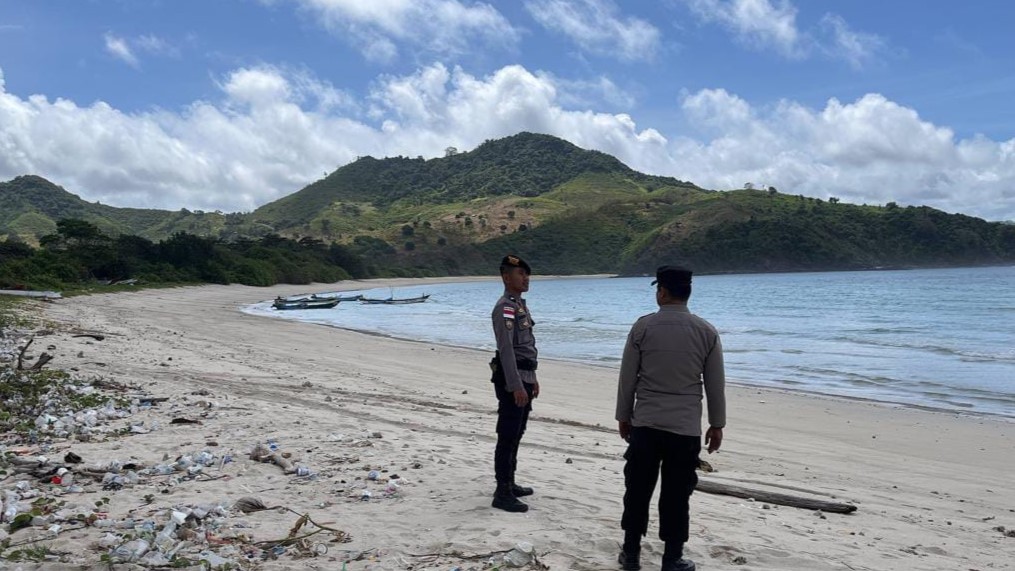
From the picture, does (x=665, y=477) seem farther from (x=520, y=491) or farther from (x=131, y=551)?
(x=131, y=551)

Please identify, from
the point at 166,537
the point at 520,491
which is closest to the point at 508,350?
the point at 520,491

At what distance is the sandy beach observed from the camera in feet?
15.2

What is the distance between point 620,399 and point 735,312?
127 ft

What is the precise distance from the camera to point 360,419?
28.6 feet

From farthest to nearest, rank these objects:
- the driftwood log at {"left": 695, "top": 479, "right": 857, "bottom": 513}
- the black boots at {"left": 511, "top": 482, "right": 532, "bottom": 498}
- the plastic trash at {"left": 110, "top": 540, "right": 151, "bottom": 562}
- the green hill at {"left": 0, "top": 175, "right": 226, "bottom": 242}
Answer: the green hill at {"left": 0, "top": 175, "right": 226, "bottom": 242} < the driftwood log at {"left": 695, "top": 479, "right": 857, "bottom": 513} < the black boots at {"left": 511, "top": 482, "right": 532, "bottom": 498} < the plastic trash at {"left": 110, "top": 540, "right": 151, "bottom": 562}

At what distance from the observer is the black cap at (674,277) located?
420cm

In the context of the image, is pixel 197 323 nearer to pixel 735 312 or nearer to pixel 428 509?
pixel 428 509

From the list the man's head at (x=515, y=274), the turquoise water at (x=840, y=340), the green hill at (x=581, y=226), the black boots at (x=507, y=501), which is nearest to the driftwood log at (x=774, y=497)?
the black boots at (x=507, y=501)

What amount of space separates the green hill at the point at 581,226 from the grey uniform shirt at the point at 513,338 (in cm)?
9734

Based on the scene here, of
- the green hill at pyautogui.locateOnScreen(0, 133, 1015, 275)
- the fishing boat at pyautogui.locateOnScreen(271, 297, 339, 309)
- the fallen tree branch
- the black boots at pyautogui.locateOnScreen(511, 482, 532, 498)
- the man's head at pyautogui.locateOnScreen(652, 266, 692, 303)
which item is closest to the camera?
the man's head at pyautogui.locateOnScreen(652, 266, 692, 303)

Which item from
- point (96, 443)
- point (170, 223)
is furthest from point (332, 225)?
point (96, 443)

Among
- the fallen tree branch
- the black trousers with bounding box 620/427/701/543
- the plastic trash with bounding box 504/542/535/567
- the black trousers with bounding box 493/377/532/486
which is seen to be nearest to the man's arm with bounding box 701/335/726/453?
the black trousers with bounding box 620/427/701/543

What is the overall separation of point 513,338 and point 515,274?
0.47m

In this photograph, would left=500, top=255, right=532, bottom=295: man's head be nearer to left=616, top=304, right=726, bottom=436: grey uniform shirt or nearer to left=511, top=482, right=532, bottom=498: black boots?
left=616, top=304, right=726, bottom=436: grey uniform shirt
